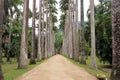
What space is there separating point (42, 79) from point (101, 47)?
18.6 meters

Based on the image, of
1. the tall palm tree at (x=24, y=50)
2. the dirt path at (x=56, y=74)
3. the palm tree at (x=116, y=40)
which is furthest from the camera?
the tall palm tree at (x=24, y=50)

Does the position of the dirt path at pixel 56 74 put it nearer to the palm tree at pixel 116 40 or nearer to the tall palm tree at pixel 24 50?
the palm tree at pixel 116 40

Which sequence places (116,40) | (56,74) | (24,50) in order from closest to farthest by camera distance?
(116,40) < (56,74) < (24,50)

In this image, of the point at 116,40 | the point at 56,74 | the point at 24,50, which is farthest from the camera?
the point at 24,50

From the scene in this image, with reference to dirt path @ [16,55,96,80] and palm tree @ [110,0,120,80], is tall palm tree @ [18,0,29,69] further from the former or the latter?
palm tree @ [110,0,120,80]

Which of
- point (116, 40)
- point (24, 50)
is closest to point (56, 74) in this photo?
point (116, 40)

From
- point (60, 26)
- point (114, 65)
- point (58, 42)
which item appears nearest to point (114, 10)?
point (114, 65)

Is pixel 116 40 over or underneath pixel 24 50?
over

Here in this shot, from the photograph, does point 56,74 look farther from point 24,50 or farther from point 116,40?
point 24,50

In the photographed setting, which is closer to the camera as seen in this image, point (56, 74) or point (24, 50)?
point (56, 74)

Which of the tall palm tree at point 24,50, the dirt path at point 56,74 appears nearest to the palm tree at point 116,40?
the dirt path at point 56,74

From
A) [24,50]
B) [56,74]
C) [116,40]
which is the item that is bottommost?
[56,74]

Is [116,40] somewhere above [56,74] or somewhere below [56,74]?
above

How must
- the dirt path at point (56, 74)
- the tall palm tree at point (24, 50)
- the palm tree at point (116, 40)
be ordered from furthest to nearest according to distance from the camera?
the tall palm tree at point (24, 50) → the dirt path at point (56, 74) → the palm tree at point (116, 40)
